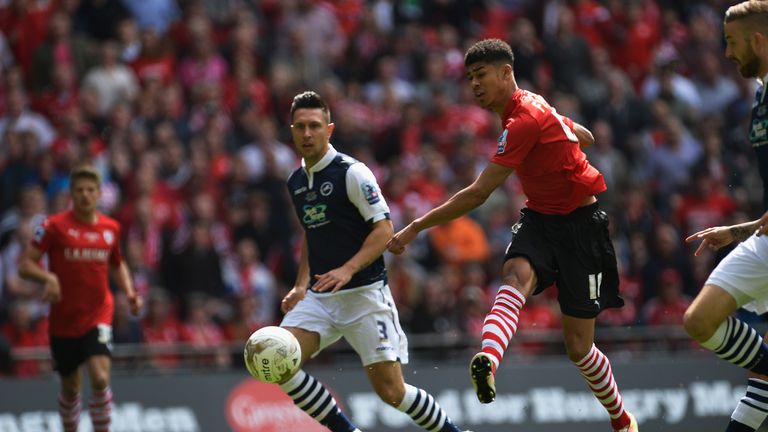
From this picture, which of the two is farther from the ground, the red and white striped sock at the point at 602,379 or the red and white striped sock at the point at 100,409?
the red and white striped sock at the point at 602,379

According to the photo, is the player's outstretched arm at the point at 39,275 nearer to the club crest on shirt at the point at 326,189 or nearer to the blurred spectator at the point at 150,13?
the club crest on shirt at the point at 326,189

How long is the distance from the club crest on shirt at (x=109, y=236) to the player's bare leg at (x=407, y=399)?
360 cm

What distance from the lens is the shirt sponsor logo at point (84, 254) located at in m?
11.6

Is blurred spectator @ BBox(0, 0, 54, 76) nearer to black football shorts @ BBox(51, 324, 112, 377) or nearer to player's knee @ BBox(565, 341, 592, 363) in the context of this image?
black football shorts @ BBox(51, 324, 112, 377)

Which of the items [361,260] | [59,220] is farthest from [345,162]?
[59,220]

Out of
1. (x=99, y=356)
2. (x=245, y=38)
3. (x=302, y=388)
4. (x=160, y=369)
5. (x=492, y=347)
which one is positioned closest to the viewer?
(x=492, y=347)

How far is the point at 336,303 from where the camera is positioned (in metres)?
9.44

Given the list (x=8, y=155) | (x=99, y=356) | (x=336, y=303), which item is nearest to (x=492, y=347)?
(x=336, y=303)

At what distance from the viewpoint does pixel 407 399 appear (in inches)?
360

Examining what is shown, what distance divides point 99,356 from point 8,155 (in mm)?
4449

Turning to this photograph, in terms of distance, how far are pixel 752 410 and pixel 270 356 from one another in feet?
10.7

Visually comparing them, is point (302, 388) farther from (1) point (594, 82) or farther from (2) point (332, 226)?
(1) point (594, 82)

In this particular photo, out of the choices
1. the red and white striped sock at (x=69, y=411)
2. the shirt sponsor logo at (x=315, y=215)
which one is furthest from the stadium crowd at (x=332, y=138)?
the shirt sponsor logo at (x=315, y=215)

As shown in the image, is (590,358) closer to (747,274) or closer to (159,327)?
(747,274)
